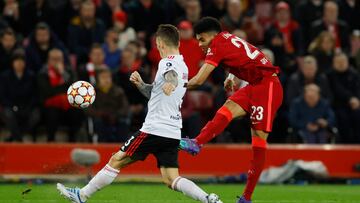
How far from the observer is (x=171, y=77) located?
397 inches

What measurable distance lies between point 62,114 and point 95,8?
311 centimetres

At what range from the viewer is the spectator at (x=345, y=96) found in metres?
19.1

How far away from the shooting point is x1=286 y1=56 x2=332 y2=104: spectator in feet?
62.1

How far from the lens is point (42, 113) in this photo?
18.0m

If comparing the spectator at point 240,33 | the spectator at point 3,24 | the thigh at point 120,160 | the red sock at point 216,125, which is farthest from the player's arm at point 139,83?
the spectator at point 3,24

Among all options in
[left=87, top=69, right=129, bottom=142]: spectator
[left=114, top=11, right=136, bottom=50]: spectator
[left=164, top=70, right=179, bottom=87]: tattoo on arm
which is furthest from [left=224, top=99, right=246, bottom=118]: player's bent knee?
[left=114, top=11, right=136, bottom=50]: spectator

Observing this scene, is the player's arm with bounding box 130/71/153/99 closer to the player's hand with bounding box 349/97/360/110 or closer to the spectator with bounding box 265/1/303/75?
the player's hand with bounding box 349/97/360/110

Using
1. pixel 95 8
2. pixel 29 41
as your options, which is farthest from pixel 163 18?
pixel 29 41

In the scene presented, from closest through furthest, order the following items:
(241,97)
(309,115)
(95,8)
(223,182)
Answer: (241,97)
(223,182)
(309,115)
(95,8)

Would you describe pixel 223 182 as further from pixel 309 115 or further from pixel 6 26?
pixel 6 26

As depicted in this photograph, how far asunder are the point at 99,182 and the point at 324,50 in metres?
10.1

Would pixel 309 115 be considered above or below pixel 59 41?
below

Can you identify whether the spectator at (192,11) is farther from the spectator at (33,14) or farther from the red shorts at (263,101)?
the red shorts at (263,101)

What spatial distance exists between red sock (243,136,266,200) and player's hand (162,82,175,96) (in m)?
2.18
